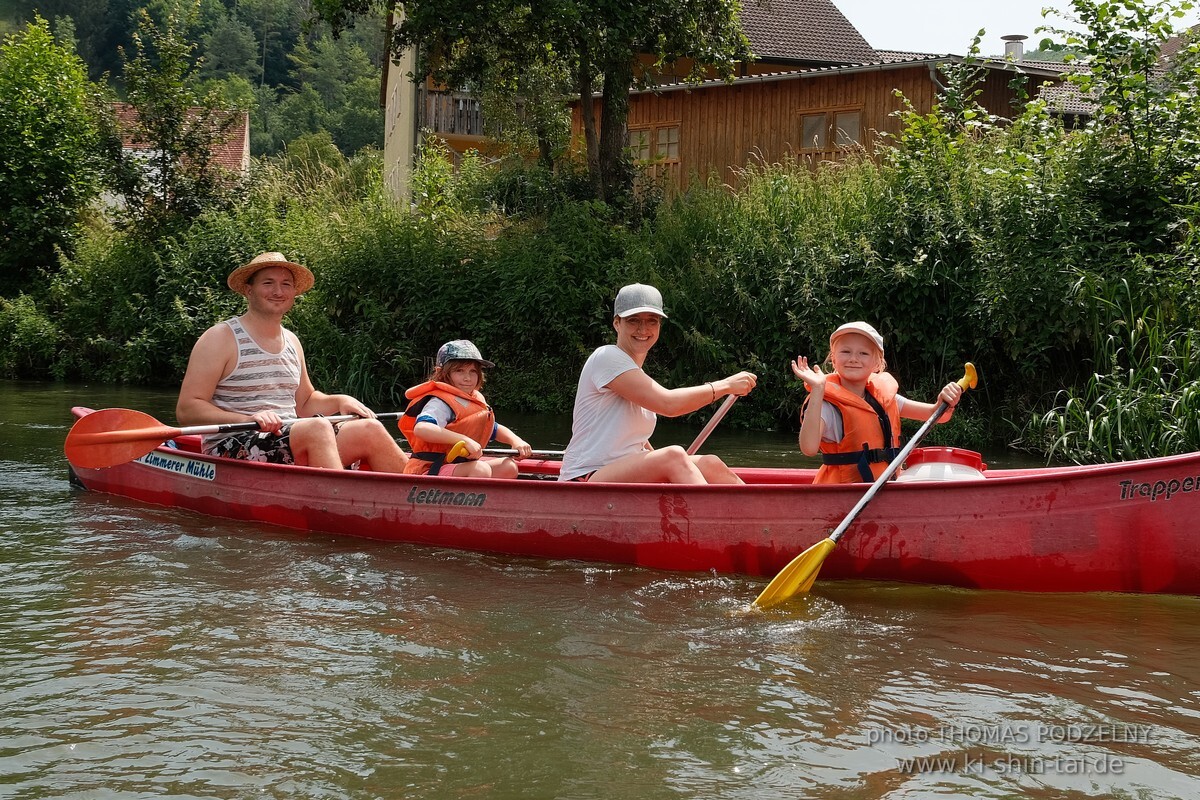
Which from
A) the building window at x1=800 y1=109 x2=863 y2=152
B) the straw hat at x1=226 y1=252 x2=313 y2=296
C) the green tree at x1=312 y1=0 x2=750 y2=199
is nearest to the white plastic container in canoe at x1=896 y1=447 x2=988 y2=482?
the straw hat at x1=226 y1=252 x2=313 y2=296

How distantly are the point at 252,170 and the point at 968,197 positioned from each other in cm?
1273

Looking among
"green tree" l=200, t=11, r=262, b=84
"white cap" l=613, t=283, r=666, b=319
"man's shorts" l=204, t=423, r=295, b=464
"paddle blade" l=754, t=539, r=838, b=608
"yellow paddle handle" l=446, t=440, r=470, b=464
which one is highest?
"green tree" l=200, t=11, r=262, b=84

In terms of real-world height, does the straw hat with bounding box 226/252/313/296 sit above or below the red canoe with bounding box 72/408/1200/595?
above

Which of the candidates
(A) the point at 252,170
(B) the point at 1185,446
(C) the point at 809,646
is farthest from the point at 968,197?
(A) the point at 252,170

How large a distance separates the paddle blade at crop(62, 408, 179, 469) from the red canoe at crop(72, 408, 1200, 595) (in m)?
0.65

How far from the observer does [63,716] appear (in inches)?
150

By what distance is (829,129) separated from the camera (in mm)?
20453

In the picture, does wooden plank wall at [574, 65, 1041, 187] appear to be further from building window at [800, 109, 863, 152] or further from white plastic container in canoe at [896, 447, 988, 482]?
white plastic container in canoe at [896, 447, 988, 482]

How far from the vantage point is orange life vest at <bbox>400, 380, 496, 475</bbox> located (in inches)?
259

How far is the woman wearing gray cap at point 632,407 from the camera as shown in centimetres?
554

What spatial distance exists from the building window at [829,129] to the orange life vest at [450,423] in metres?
14.6

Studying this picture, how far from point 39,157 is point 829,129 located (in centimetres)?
1466

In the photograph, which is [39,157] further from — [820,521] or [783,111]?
[820,521]

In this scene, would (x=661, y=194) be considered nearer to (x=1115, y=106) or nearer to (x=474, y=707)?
(x=1115, y=106)
